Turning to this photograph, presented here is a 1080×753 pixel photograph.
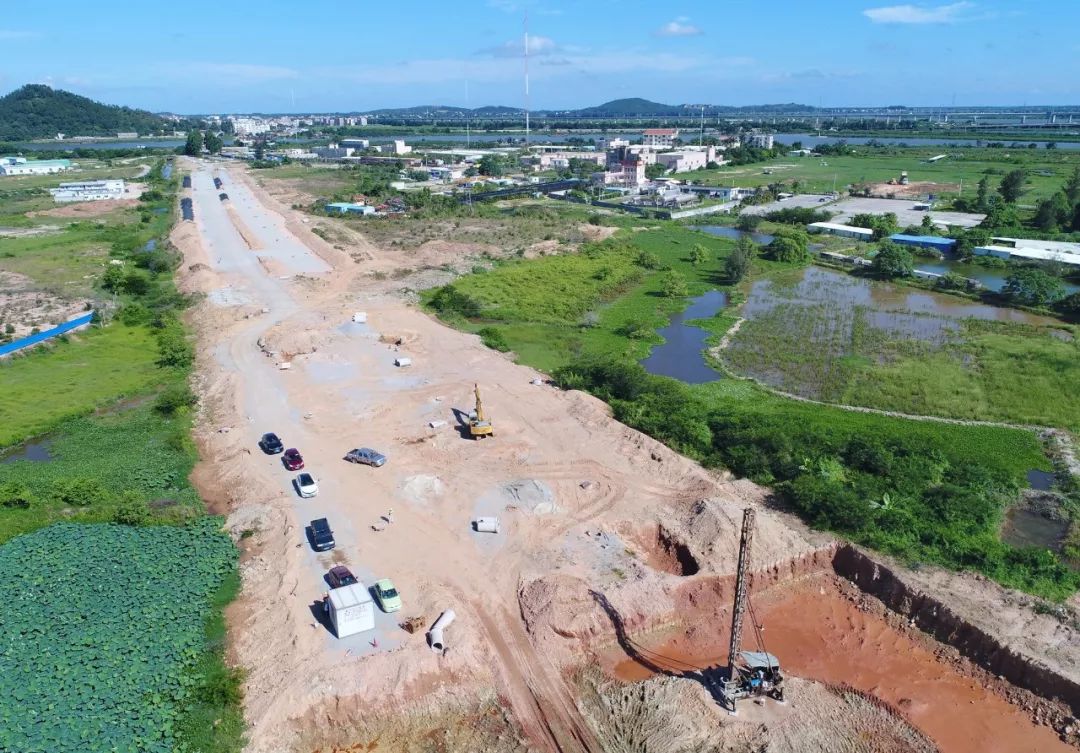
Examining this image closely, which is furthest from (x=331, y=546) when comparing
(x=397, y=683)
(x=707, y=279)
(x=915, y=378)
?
(x=707, y=279)

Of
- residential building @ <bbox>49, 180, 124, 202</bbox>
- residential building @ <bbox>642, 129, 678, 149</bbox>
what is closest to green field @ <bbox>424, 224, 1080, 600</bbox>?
residential building @ <bbox>49, 180, 124, 202</bbox>

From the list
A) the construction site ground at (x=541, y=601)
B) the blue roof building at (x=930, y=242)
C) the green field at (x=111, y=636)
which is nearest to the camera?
→ the green field at (x=111, y=636)

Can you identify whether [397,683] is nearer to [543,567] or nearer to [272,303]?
[543,567]

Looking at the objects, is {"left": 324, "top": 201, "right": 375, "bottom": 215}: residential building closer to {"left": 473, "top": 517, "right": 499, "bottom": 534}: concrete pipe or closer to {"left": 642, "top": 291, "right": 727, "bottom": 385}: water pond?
{"left": 642, "top": 291, "right": 727, "bottom": 385}: water pond

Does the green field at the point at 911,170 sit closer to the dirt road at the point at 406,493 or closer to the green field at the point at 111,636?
the dirt road at the point at 406,493

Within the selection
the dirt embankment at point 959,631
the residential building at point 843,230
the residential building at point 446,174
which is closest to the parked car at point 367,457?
the dirt embankment at point 959,631
